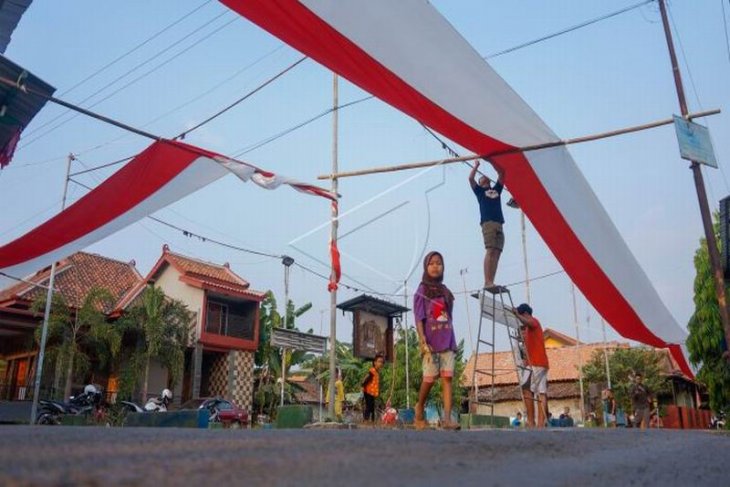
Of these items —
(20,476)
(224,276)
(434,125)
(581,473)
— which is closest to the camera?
(20,476)

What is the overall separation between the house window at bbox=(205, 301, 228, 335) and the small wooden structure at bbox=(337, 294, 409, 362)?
916 cm

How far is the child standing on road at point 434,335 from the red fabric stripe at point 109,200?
3.03 metres

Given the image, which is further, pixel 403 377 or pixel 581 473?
pixel 403 377

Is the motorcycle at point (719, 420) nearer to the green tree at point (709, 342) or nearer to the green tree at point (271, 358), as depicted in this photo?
the green tree at point (709, 342)

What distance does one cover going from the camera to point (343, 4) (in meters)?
4.54

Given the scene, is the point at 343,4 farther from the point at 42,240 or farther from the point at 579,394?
the point at 579,394

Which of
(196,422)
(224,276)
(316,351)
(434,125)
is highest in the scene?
(224,276)

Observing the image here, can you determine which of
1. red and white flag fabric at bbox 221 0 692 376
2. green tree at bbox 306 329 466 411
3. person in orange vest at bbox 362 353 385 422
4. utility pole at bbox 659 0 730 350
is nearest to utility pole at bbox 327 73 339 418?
person in orange vest at bbox 362 353 385 422

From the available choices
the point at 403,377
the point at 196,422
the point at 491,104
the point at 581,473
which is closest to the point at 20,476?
the point at 581,473

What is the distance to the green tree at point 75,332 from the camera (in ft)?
53.0

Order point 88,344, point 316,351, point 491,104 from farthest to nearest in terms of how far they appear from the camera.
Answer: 1. point 88,344
2. point 316,351
3. point 491,104

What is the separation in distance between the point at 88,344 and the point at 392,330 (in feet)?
30.5

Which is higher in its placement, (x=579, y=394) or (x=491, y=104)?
(x=491, y=104)

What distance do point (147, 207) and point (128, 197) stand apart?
403 millimetres
